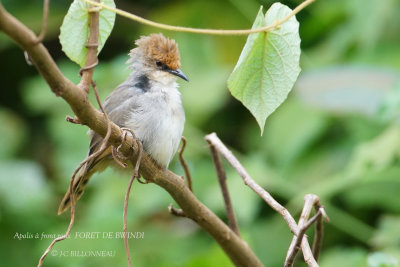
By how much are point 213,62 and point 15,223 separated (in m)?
2.03

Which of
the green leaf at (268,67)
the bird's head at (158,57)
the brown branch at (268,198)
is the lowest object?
the bird's head at (158,57)

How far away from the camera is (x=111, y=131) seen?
1646 millimetres

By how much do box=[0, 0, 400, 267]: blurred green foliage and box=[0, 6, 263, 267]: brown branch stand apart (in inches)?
46.1

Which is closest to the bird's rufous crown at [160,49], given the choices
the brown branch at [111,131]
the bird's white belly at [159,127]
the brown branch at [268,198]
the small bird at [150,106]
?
the small bird at [150,106]

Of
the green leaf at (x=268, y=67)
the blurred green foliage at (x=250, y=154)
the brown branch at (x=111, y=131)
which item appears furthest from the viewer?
the blurred green foliage at (x=250, y=154)

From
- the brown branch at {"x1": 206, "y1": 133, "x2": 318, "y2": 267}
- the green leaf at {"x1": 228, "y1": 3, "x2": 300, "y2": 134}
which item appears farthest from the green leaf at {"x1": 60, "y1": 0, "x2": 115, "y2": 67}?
the brown branch at {"x1": 206, "y1": 133, "x2": 318, "y2": 267}

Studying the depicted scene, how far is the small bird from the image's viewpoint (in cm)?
288

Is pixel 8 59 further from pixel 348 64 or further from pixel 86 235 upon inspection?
pixel 348 64

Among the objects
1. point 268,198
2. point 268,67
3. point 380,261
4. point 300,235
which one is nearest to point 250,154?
point 380,261

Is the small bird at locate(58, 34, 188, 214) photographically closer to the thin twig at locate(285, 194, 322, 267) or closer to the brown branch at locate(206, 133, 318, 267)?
the brown branch at locate(206, 133, 318, 267)

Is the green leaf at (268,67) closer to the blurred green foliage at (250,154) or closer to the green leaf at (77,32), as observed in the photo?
the green leaf at (77,32)

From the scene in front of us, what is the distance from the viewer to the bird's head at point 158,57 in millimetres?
3172

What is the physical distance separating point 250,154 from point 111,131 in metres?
3.03

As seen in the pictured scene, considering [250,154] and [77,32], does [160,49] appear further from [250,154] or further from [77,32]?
[250,154]
